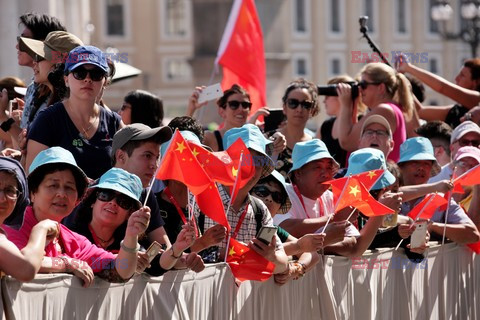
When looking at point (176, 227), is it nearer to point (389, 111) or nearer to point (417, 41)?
point (389, 111)

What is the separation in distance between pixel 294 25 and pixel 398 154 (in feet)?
213

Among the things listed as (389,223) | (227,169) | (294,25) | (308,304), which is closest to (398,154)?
(389,223)

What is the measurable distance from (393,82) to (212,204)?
13.1 feet

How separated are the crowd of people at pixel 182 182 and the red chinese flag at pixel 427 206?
7 cm

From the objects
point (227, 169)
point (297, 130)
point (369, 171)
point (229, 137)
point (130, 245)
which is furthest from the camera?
point (297, 130)

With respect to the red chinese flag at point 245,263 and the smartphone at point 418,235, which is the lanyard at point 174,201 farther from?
the smartphone at point 418,235

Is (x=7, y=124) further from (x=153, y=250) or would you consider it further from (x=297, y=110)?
(x=153, y=250)

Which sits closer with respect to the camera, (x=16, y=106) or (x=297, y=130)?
(x=16, y=106)

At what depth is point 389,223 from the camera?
827 centimetres

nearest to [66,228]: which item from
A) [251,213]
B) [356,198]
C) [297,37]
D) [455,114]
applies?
[251,213]

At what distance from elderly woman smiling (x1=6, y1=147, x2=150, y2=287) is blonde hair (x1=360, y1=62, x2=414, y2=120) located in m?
4.54

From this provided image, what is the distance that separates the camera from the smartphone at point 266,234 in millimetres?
6661

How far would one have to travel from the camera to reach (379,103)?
10133 mm

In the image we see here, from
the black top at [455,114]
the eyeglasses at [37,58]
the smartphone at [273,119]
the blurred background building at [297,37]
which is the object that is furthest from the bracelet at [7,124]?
the blurred background building at [297,37]
